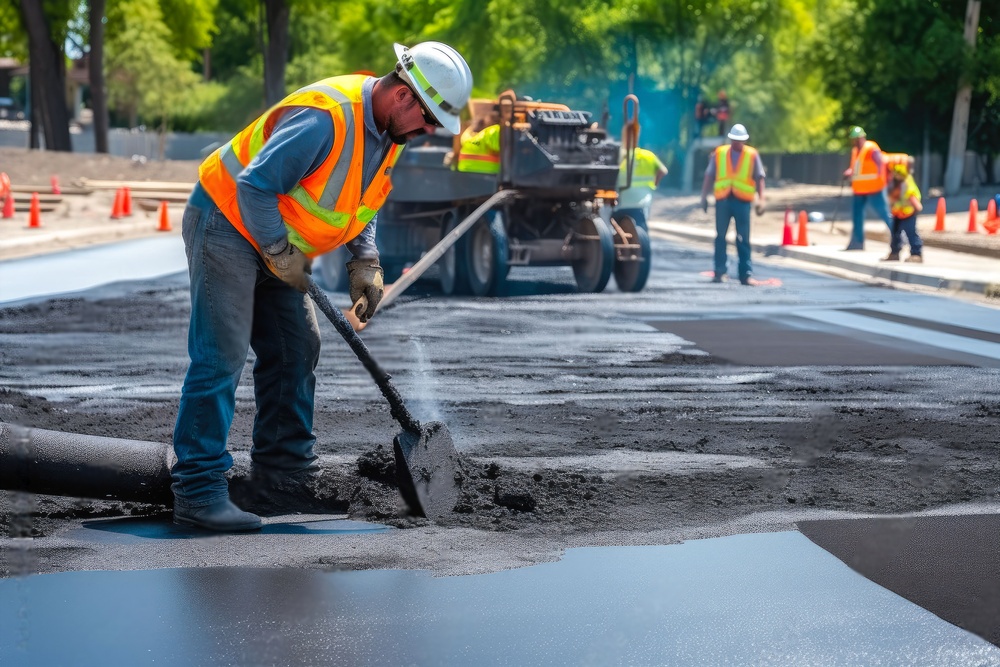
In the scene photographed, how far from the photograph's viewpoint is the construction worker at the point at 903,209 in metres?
19.3

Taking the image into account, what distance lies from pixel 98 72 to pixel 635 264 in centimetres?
3218

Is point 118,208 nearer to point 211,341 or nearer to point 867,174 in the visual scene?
point 867,174

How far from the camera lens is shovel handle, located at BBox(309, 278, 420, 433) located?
5.28 metres

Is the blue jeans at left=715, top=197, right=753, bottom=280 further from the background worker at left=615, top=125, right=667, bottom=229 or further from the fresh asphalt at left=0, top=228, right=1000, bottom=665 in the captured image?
the fresh asphalt at left=0, top=228, right=1000, bottom=665

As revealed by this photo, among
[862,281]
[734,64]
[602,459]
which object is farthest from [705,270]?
[734,64]

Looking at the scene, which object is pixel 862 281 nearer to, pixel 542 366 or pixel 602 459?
pixel 542 366

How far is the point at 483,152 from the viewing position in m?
14.7

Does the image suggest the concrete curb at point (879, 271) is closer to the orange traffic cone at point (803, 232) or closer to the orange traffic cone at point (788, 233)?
the orange traffic cone at point (788, 233)

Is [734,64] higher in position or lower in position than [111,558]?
higher

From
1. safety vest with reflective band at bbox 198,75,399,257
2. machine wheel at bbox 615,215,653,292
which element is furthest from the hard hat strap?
machine wheel at bbox 615,215,653,292

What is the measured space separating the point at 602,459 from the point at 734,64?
145 ft

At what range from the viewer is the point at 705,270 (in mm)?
19109

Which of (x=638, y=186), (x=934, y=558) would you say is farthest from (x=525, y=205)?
(x=934, y=558)

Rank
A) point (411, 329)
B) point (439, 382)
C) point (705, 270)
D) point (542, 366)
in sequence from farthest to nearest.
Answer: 1. point (705, 270)
2. point (411, 329)
3. point (542, 366)
4. point (439, 382)
